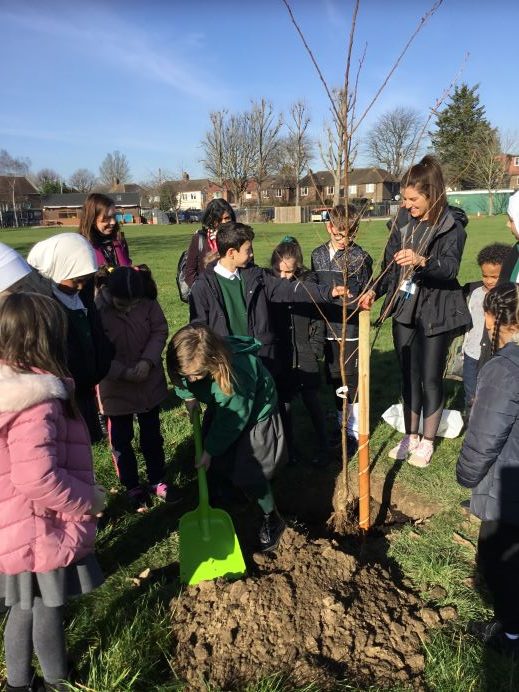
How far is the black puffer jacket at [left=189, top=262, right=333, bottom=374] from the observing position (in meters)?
3.38

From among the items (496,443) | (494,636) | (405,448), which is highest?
(496,443)

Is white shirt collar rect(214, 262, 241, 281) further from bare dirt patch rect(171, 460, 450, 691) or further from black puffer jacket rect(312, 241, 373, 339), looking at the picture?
bare dirt patch rect(171, 460, 450, 691)

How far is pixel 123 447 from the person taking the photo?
3.44m

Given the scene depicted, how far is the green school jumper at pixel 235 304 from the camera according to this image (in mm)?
3404

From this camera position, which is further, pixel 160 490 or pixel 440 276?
pixel 160 490

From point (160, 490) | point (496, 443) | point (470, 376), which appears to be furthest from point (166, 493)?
point (470, 376)

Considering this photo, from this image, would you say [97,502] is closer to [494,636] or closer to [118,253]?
[494,636]

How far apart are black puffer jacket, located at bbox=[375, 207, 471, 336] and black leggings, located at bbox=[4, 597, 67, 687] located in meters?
2.44

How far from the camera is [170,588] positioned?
2.74 meters

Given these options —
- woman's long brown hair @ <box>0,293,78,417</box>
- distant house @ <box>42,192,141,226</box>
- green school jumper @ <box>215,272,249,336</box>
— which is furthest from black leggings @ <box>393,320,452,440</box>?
distant house @ <box>42,192,141,226</box>

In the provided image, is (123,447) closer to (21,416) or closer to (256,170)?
(21,416)

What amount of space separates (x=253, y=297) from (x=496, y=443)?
71.8 inches

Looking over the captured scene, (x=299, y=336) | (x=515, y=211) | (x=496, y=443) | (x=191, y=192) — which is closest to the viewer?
(x=496, y=443)

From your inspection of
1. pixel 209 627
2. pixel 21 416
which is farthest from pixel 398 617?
pixel 21 416
